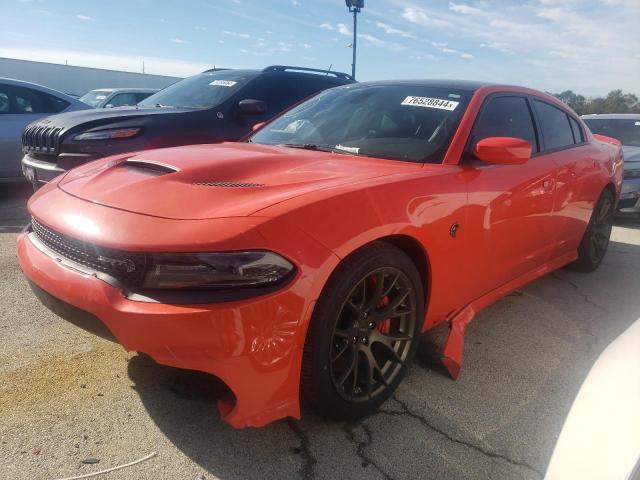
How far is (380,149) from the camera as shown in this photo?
2.77m

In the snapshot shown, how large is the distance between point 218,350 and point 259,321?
0.53 ft

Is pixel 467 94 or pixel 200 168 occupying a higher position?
pixel 467 94

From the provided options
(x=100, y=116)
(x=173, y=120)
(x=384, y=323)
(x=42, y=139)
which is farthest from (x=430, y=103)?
(x=42, y=139)

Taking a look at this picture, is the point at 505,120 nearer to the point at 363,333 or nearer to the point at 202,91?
the point at 363,333

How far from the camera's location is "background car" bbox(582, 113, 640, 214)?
264 inches

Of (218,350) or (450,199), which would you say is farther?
(450,199)

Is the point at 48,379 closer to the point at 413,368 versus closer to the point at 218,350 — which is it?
the point at 218,350

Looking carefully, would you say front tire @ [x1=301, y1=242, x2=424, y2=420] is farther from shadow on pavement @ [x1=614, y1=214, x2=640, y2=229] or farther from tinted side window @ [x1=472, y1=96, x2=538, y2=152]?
shadow on pavement @ [x1=614, y1=214, x2=640, y2=229]

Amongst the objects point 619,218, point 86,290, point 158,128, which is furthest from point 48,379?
point 619,218

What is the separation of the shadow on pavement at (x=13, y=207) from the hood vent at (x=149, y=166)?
3.11 meters

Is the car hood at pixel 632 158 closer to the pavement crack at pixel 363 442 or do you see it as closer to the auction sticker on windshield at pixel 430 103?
the auction sticker on windshield at pixel 430 103

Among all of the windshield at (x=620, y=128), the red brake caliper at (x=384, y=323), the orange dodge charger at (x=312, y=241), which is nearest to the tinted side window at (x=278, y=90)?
the orange dodge charger at (x=312, y=241)

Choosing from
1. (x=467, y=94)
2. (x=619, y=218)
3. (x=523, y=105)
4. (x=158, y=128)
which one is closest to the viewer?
(x=467, y=94)

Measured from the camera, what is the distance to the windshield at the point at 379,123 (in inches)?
108
